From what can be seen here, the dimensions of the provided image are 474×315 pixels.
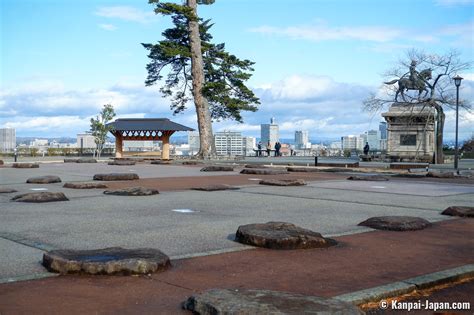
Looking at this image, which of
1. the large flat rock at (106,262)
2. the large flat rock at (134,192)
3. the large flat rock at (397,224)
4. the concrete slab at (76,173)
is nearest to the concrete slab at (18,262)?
the large flat rock at (106,262)

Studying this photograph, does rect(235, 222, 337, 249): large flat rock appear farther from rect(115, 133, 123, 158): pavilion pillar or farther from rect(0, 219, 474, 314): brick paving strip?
rect(115, 133, 123, 158): pavilion pillar

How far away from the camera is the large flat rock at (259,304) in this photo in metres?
3.95

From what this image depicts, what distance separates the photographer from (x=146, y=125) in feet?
148

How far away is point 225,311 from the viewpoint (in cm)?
393

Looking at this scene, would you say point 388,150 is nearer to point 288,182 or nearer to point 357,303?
point 288,182

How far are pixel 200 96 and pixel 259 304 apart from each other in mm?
37420

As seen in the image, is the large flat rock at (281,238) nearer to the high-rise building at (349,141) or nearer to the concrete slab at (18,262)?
the concrete slab at (18,262)

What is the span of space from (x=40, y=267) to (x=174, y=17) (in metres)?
38.1

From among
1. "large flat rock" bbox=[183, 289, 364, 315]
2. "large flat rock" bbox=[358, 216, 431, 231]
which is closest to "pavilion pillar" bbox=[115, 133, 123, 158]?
"large flat rock" bbox=[358, 216, 431, 231]

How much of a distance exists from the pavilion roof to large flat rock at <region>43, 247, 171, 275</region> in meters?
38.5

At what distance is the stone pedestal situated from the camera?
39812 mm

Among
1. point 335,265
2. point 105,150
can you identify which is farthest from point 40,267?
point 105,150

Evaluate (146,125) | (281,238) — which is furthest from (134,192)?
(146,125)

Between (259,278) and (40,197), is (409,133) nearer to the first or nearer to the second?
(40,197)
